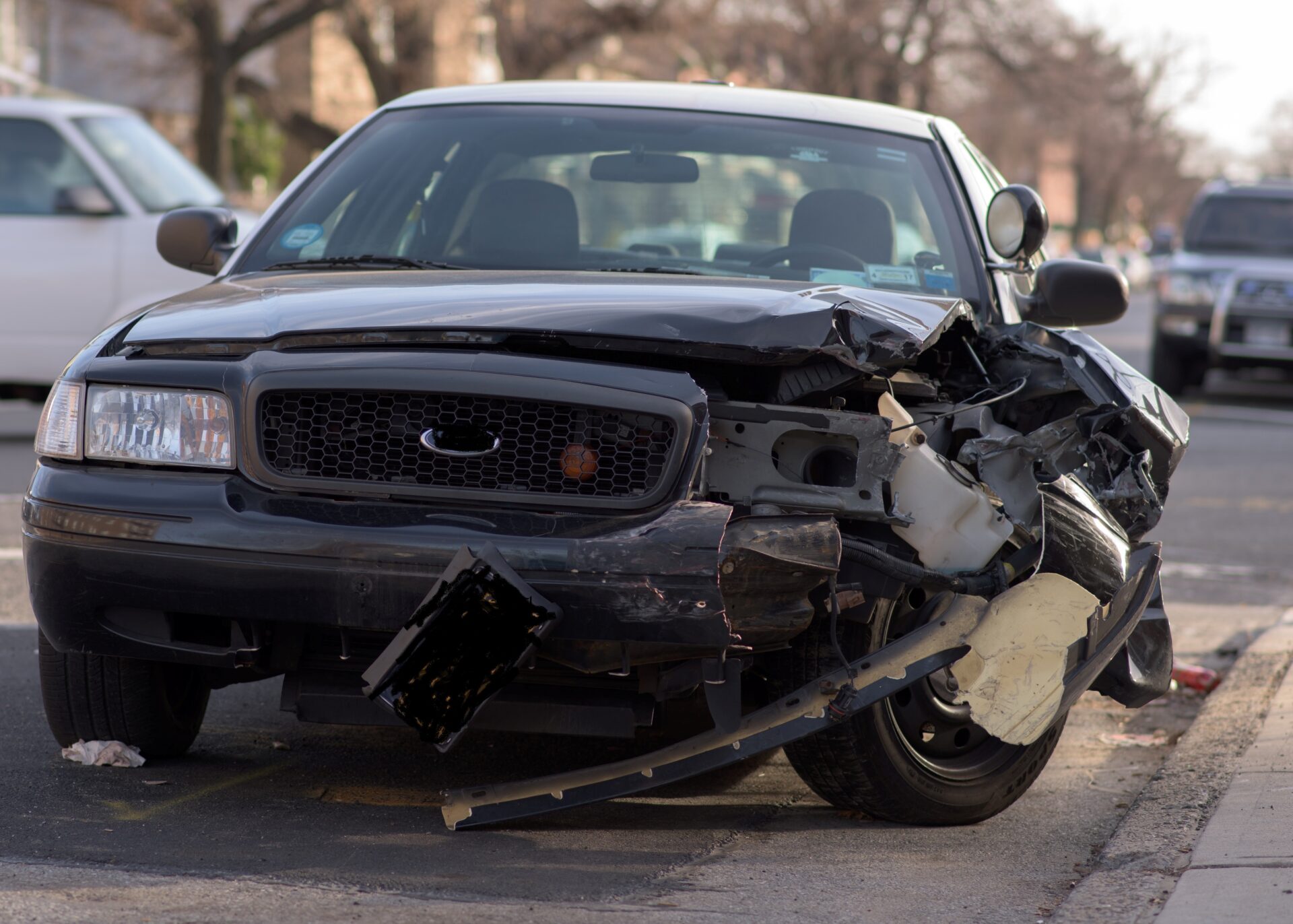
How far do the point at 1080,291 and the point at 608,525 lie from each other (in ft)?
6.33

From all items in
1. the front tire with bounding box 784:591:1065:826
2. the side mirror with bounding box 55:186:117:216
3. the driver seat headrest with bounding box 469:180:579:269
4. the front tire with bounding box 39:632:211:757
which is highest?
the driver seat headrest with bounding box 469:180:579:269

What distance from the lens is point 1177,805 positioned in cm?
420

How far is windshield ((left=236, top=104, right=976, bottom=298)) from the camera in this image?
481 centimetres

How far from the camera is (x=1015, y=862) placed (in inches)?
154

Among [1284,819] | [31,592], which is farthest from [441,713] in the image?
[1284,819]

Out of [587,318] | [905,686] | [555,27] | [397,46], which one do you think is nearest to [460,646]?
[587,318]

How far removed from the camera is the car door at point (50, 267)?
11.1 metres

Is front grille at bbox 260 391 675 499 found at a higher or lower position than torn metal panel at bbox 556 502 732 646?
higher

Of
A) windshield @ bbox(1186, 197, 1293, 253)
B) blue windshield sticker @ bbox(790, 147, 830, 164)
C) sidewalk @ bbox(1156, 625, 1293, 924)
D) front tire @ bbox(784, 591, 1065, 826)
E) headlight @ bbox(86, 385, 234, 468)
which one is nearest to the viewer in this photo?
sidewalk @ bbox(1156, 625, 1293, 924)

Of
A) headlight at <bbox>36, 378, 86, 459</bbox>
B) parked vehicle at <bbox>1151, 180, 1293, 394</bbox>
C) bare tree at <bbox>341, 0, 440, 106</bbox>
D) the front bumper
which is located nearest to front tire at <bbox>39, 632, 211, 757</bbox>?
the front bumper

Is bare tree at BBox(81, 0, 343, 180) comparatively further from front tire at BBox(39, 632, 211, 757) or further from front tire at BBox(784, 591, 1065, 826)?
front tire at BBox(784, 591, 1065, 826)

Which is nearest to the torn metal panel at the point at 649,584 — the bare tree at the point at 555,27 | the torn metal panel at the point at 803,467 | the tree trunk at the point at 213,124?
the torn metal panel at the point at 803,467

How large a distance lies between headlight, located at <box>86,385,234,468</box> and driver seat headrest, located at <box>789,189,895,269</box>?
5.85 feet

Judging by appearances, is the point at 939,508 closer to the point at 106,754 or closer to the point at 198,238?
the point at 106,754
